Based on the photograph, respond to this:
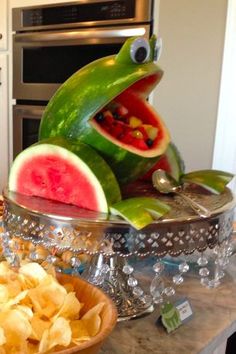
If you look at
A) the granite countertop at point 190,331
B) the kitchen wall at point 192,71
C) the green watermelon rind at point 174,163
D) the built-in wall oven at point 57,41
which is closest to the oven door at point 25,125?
the built-in wall oven at point 57,41

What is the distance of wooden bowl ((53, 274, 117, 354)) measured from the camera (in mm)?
406

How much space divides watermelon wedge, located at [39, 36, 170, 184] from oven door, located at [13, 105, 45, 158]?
1.50 metres

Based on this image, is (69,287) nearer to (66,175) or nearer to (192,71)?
(66,175)

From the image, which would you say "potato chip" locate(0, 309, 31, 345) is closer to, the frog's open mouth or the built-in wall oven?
the frog's open mouth

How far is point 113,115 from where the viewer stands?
0.69 m

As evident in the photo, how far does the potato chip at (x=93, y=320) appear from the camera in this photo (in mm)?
460

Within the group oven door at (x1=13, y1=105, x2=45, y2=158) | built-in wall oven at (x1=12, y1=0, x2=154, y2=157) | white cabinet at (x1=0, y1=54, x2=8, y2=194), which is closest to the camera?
built-in wall oven at (x1=12, y1=0, x2=154, y2=157)

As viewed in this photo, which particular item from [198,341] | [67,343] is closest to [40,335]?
[67,343]

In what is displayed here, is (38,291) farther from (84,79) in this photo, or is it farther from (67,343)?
(84,79)

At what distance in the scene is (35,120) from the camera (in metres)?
2.17

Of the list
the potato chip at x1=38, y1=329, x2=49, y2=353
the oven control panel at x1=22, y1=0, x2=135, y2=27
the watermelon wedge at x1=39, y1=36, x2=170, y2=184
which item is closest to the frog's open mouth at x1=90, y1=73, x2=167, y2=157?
the watermelon wedge at x1=39, y1=36, x2=170, y2=184

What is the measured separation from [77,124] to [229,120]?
1.16 metres

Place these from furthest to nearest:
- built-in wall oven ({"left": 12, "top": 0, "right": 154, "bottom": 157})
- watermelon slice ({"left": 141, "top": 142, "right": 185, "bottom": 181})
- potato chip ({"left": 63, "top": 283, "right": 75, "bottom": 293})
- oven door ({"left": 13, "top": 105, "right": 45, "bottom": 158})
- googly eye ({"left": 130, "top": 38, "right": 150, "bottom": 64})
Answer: oven door ({"left": 13, "top": 105, "right": 45, "bottom": 158}), built-in wall oven ({"left": 12, "top": 0, "right": 154, "bottom": 157}), watermelon slice ({"left": 141, "top": 142, "right": 185, "bottom": 181}), googly eye ({"left": 130, "top": 38, "right": 150, "bottom": 64}), potato chip ({"left": 63, "top": 283, "right": 75, "bottom": 293})

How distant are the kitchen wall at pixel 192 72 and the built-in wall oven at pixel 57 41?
12 centimetres
